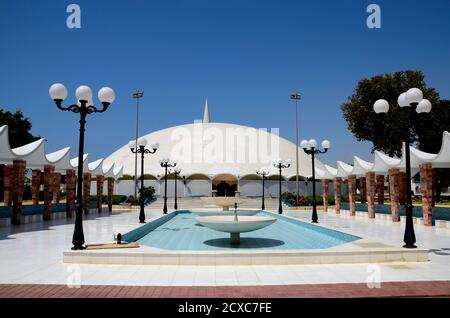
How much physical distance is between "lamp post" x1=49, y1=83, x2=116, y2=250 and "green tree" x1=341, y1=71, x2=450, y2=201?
30819mm

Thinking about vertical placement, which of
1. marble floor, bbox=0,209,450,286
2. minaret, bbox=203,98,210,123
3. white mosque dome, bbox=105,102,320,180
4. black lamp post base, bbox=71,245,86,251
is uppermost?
minaret, bbox=203,98,210,123

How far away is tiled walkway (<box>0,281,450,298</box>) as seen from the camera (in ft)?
18.7

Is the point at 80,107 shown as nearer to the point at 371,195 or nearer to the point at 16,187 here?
the point at 16,187

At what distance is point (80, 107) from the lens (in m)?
9.57

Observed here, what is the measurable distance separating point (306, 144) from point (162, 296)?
42.3 feet

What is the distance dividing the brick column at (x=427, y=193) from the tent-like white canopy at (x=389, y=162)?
41cm

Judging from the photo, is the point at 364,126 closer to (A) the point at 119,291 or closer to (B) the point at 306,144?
(B) the point at 306,144

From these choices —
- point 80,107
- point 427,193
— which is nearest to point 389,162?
point 427,193

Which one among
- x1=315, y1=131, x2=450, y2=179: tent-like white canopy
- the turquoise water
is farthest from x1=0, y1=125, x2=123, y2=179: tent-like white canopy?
x1=315, y1=131, x2=450, y2=179: tent-like white canopy

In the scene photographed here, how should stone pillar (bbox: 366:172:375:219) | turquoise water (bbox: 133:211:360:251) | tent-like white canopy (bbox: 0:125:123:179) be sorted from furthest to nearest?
stone pillar (bbox: 366:172:375:219)
tent-like white canopy (bbox: 0:125:123:179)
turquoise water (bbox: 133:211:360:251)

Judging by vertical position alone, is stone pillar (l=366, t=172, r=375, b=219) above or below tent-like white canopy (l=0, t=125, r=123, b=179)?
below

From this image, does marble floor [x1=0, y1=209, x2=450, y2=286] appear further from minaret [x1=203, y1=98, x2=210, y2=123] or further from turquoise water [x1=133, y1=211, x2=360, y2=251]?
minaret [x1=203, y1=98, x2=210, y2=123]

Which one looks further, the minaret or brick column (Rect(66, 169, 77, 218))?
the minaret

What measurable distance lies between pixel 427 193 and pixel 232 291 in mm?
13836
